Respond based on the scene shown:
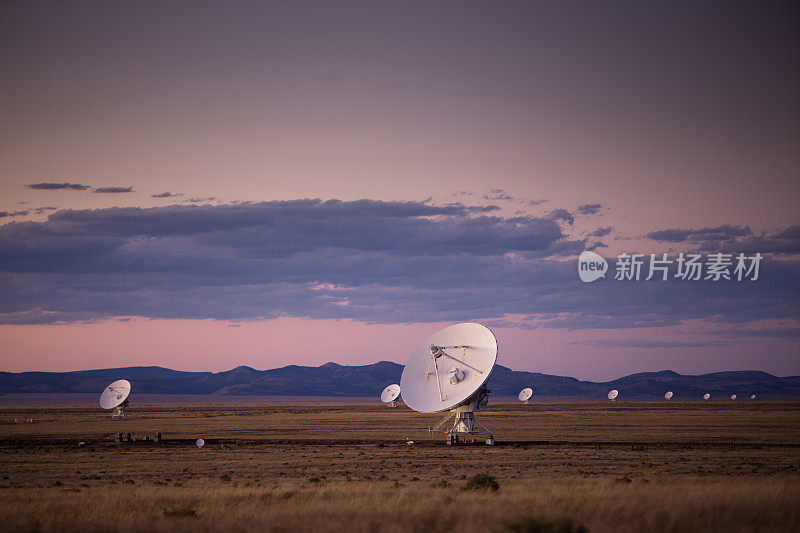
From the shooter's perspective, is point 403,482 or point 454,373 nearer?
point 403,482

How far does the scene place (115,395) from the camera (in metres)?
120

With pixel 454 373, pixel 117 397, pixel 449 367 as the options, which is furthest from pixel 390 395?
pixel 454 373

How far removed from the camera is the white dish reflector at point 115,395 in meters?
118

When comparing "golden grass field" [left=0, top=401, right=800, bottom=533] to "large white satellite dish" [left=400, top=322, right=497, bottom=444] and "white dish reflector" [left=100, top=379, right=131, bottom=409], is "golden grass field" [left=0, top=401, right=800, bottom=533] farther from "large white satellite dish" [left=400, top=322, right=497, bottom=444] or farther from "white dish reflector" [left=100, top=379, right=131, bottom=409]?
"white dish reflector" [left=100, top=379, right=131, bottom=409]

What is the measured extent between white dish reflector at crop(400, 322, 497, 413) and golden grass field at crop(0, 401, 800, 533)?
3.54 metres

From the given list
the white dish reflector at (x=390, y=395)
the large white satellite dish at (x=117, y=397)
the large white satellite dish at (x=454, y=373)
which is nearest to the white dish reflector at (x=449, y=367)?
the large white satellite dish at (x=454, y=373)

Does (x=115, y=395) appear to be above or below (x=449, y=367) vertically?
below

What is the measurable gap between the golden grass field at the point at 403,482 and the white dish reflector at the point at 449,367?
11.6 ft

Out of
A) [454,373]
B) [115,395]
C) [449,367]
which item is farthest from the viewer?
[115,395]

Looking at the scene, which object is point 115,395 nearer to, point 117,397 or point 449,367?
point 117,397

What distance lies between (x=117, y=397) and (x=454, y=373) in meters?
75.7

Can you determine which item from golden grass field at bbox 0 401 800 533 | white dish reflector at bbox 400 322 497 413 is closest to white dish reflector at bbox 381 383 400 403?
golden grass field at bbox 0 401 800 533

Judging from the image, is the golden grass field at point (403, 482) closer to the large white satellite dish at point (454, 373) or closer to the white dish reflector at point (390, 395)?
the large white satellite dish at point (454, 373)

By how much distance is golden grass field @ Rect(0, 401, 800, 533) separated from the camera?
58.9 feet
